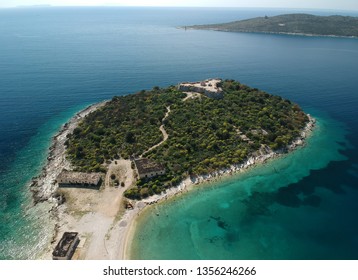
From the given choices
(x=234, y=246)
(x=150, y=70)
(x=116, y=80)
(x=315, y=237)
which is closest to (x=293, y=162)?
(x=315, y=237)

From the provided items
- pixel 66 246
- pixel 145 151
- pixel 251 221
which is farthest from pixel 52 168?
pixel 251 221

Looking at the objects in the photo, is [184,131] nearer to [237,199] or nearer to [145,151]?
[145,151]

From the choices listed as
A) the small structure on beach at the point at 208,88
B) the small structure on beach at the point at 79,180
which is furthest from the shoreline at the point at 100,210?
the small structure on beach at the point at 208,88

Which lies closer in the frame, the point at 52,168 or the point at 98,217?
the point at 98,217

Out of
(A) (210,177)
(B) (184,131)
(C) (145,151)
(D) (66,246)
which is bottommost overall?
(A) (210,177)

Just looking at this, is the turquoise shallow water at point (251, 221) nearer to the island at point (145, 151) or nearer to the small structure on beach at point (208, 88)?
the island at point (145, 151)

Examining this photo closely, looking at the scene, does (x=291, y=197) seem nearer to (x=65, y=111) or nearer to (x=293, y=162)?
(x=293, y=162)

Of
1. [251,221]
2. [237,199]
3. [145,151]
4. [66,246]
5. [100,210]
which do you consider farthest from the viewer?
[145,151]
